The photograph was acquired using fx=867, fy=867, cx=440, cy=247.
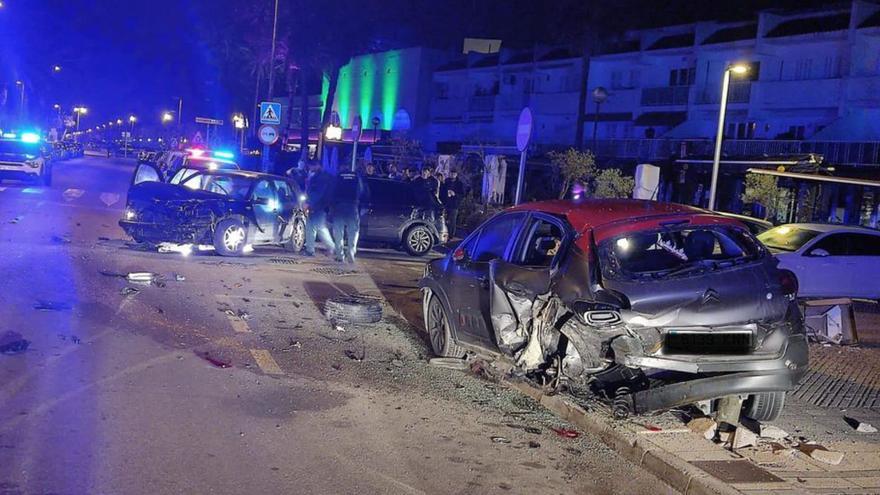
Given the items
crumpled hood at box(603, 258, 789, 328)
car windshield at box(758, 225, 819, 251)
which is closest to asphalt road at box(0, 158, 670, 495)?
crumpled hood at box(603, 258, 789, 328)

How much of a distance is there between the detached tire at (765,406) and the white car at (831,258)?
8.13 meters

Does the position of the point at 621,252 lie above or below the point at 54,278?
above

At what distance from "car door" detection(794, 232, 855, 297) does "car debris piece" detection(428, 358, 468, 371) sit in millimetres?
8190

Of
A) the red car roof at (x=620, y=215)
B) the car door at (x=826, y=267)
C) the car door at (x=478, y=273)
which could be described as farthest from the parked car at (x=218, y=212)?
the car door at (x=826, y=267)

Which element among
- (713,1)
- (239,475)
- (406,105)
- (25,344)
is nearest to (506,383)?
(239,475)

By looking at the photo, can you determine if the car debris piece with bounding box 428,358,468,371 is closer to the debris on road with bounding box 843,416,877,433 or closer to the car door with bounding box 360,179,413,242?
the debris on road with bounding box 843,416,877,433

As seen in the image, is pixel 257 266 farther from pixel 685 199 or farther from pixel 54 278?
pixel 685 199

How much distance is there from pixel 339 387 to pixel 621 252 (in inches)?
106

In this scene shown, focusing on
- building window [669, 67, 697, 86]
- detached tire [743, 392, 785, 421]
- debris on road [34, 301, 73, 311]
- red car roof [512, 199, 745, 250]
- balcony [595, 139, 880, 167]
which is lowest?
debris on road [34, 301, 73, 311]

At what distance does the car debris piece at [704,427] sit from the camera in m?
6.38

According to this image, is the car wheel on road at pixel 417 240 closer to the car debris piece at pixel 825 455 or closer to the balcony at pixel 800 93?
the car debris piece at pixel 825 455

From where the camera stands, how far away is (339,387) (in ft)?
24.6

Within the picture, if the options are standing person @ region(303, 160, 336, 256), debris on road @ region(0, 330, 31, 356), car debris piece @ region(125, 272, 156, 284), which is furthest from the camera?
standing person @ region(303, 160, 336, 256)

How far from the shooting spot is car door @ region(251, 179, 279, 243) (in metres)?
16.2
